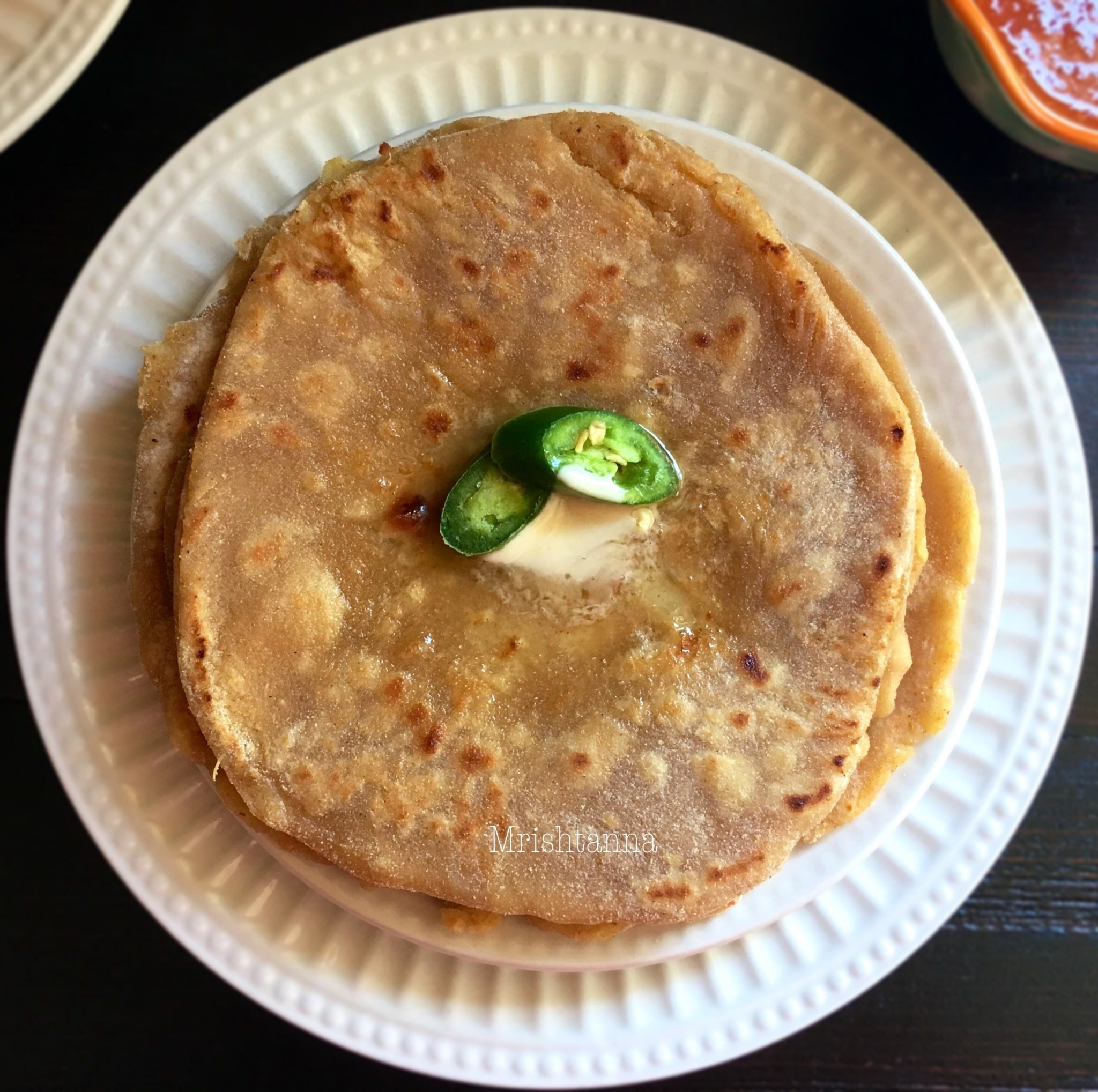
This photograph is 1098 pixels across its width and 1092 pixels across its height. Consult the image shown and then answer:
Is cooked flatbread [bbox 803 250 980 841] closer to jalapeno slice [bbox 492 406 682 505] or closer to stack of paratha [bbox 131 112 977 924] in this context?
stack of paratha [bbox 131 112 977 924]

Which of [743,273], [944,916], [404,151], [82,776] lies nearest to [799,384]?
[743,273]

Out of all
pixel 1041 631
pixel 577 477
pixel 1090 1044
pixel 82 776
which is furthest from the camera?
pixel 1090 1044

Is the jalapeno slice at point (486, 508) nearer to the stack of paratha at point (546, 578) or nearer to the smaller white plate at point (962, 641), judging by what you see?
the stack of paratha at point (546, 578)

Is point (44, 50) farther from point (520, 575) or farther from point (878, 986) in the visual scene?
point (878, 986)

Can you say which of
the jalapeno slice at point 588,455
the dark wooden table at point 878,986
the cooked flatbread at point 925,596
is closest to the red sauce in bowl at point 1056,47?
the dark wooden table at point 878,986

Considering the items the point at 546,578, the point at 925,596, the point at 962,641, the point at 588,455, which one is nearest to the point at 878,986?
the point at 962,641

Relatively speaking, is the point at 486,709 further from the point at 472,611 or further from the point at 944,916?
the point at 944,916
